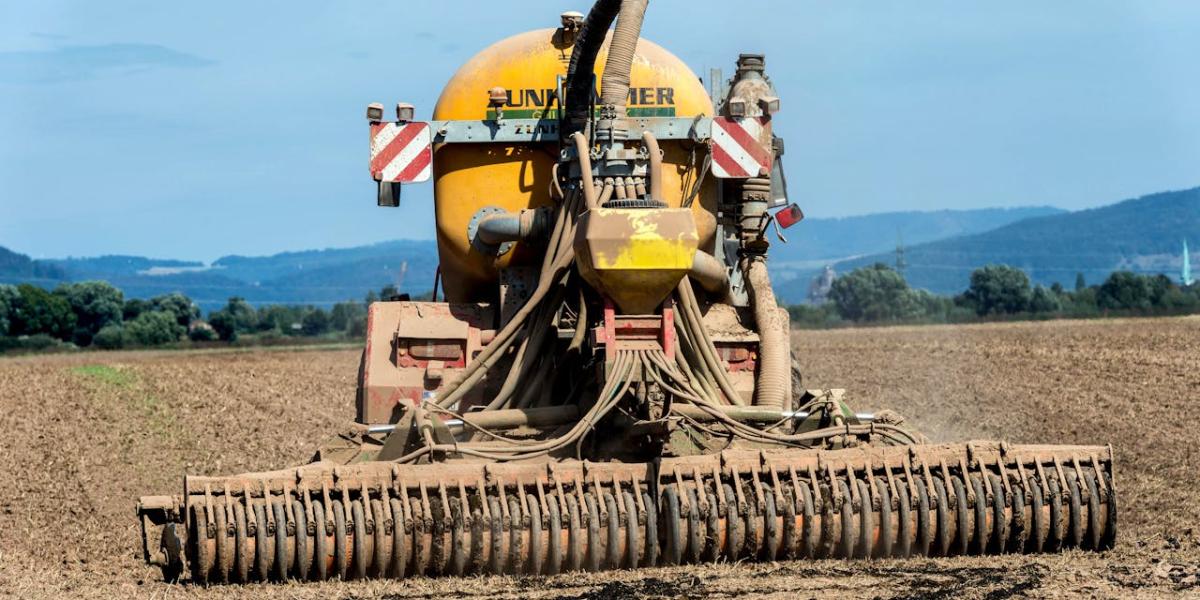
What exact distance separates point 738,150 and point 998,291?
5193 cm

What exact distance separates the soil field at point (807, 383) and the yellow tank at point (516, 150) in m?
2.71

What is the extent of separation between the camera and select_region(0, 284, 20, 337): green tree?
47.1 m

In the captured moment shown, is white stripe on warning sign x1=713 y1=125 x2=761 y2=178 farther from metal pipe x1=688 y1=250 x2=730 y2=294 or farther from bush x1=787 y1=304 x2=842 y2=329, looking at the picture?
bush x1=787 y1=304 x2=842 y2=329

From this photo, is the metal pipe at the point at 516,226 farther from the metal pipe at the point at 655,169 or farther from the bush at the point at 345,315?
the bush at the point at 345,315

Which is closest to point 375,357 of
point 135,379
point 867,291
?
point 135,379

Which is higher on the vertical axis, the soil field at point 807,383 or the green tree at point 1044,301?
the green tree at point 1044,301

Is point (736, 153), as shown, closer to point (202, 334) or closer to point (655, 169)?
point (655, 169)

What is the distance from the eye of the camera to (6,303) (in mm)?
48469

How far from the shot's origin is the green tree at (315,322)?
2314 inches

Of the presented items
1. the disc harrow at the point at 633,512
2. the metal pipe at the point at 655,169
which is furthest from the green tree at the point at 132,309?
the disc harrow at the point at 633,512

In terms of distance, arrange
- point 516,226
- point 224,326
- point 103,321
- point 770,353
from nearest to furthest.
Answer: point 516,226
point 770,353
point 224,326
point 103,321

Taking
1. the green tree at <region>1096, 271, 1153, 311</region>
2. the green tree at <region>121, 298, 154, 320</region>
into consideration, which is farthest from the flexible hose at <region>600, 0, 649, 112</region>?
the green tree at <region>121, 298, 154, 320</region>

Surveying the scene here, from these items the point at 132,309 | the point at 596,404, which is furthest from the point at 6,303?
the point at 596,404

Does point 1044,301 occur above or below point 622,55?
below
